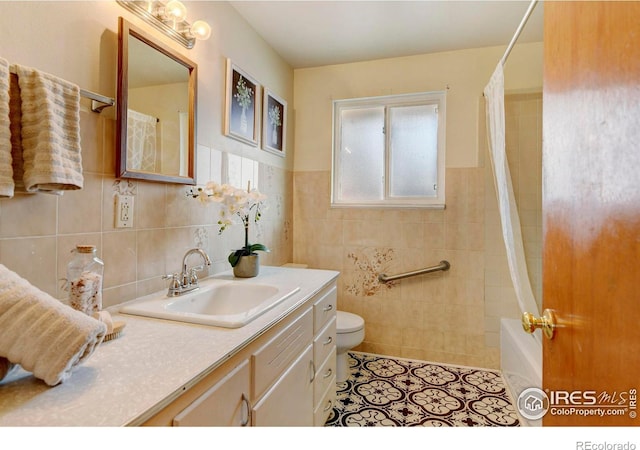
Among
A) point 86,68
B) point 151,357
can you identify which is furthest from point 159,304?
point 86,68

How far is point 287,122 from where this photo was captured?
272 centimetres

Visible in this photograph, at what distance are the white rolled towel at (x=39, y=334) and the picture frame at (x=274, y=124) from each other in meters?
1.81

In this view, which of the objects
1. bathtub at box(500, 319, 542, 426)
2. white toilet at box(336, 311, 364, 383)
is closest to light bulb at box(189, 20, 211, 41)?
white toilet at box(336, 311, 364, 383)

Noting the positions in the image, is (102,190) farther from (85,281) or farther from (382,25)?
(382,25)

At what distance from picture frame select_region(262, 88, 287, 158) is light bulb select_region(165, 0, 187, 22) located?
902mm

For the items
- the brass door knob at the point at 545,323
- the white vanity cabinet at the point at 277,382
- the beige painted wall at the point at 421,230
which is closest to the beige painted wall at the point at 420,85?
the beige painted wall at the point at 421,230

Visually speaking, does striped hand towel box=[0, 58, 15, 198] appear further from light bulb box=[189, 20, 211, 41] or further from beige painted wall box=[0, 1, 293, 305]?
light bulb box=[189, 20, 211, 41]

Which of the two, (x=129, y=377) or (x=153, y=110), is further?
(x=153, y=110)

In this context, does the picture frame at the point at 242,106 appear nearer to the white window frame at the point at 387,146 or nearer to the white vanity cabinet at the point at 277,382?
the white window frame at the point at 387,146

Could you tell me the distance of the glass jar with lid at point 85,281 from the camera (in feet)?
2.89

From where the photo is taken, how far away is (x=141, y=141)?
4.18ft

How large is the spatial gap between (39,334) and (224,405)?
1.49 feet

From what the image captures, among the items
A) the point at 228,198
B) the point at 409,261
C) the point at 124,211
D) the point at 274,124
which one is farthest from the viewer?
the point at 409,261

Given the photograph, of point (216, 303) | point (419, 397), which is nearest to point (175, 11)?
point (216, 303)
